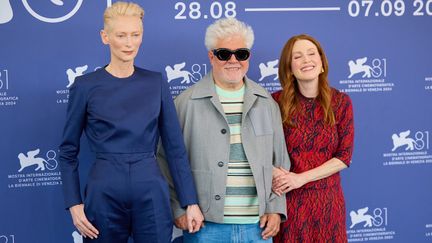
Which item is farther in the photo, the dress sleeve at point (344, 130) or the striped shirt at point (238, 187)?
the dress sleeve at point (344, 130)

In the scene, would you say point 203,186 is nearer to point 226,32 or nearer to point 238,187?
point 238,187

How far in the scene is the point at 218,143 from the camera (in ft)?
6.66

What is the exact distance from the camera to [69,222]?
8.49ft

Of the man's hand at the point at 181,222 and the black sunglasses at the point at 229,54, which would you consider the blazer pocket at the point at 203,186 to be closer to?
the man's hand at the point at 181,222

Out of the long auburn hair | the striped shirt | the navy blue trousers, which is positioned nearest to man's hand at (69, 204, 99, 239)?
the navy blue trousers

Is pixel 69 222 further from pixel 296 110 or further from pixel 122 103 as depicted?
pixel 296 110

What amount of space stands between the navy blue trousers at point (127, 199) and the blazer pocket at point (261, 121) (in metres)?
0.41

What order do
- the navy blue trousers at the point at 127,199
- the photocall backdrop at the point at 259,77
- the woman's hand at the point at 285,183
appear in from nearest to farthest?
the navy blue trousers at the point at 127,199 → the woman's hand at the point at 285,183 → the photocall backdrop at the point at 259,77

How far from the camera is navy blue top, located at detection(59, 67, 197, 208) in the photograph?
6.22ft

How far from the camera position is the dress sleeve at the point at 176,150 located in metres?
2.00

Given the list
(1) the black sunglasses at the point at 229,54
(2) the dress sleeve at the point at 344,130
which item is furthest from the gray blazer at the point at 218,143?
(2) the dress sleeve at the point at 344,130

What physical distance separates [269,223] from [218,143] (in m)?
0.36

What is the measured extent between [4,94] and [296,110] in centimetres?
130

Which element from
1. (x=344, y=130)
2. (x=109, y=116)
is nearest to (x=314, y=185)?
(x=344, y=130)
